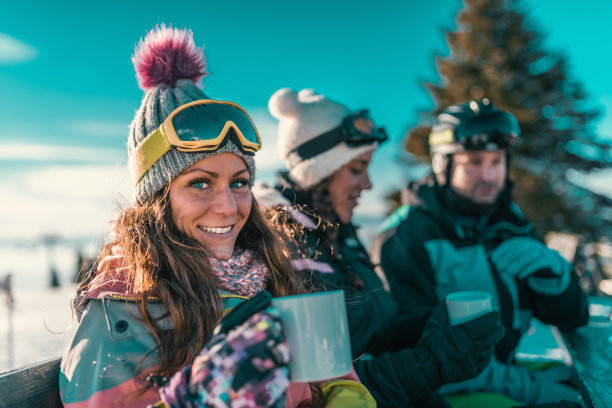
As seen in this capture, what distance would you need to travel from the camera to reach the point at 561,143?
1834 cm

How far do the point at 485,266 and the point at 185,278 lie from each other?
1.99 m

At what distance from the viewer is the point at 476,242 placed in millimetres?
2850

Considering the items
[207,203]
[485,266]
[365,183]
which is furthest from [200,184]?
[485,266]

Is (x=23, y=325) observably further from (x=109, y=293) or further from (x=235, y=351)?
(x=235, y=351)

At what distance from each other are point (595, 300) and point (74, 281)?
11.6ft

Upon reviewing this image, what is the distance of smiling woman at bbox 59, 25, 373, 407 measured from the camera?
97 cm

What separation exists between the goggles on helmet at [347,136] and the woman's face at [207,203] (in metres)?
1.08

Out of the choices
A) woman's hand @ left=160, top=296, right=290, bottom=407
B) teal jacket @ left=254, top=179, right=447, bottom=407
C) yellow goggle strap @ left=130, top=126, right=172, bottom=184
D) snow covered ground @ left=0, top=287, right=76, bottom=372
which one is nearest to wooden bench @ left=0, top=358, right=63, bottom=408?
snow covered ground @ left=0, top=287, right=76, bottom=372

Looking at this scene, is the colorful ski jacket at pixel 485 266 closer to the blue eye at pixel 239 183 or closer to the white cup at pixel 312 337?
the blue eye at pixel 239 183

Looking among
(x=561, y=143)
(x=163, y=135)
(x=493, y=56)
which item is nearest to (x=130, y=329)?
(x=163, y=135)

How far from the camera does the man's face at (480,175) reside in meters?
2.92

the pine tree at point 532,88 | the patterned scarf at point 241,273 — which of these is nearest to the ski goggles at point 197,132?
the patterned scarf at point 241,273

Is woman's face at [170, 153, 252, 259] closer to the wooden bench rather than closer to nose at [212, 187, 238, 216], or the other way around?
nose at [212, 187, 238, 216]

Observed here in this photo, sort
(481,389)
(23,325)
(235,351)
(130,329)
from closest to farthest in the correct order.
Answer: (235,351), (130,329), (481,389), (23,325)
